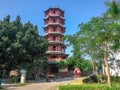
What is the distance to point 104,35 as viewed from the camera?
2367 cm

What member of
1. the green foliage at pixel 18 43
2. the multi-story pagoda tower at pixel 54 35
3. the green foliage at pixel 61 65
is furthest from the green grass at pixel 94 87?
the multi-story pagoda tower at pixel 54 35

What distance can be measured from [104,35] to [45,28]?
48302mm

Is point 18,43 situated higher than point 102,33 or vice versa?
point 18,43

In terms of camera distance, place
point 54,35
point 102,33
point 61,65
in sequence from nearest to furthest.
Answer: point 102,33, point 61,65, point 54,35

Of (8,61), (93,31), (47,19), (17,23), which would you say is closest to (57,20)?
(47,19)

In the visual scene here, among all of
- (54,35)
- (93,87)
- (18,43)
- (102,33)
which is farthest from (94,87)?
(54,35)

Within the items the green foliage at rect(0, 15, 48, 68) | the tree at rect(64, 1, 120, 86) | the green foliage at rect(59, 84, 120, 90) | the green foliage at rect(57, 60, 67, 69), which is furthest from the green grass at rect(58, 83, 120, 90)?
the green foliage at rect(57, 60, 67, 69)

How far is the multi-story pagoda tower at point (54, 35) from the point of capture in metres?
67.2

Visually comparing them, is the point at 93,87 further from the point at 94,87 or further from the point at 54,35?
the point at 54,35

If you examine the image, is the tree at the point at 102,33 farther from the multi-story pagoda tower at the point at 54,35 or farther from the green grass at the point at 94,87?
the multi-story pagoda tower at the point at 54,35

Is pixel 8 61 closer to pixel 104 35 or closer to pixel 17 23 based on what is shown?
pixel 17 23

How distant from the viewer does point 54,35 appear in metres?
68.4

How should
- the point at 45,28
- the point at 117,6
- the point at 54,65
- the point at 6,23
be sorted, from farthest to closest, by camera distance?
the point at 45,28
the point at 54,65
the point at 6,23
the point at 117,6

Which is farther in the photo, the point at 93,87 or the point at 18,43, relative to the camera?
the point at 18,43
